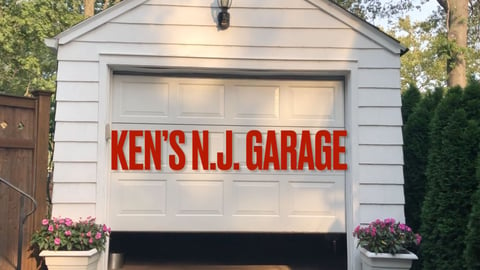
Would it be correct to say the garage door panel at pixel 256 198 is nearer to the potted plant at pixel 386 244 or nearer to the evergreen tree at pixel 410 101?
the potted plant at pixel 386 244

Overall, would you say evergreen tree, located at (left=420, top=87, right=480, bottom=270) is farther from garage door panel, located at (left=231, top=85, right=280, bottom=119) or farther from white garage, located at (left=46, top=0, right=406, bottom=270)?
garage door panel, located at (left=231, top=85, right=280, bottom=119)

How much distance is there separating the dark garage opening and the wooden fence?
3.57ft

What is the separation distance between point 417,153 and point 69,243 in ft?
11.8

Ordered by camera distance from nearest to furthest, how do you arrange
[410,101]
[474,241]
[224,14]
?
1. [474,241]
2. [224,14]
3. [410,101]

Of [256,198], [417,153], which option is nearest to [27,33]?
[256,198]

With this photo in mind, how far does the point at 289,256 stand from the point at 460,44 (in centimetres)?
510

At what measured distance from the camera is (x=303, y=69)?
425cm

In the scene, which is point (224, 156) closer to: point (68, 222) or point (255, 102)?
point (255, 102)

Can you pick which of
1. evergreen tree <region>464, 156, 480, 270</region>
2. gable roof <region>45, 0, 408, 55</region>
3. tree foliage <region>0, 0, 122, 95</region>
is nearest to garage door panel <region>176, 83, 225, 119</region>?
gable roof <region>45, 0, 408, 55</region>

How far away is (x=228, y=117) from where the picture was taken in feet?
14.4

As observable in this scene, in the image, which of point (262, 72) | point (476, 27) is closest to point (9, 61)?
point (262, 72)

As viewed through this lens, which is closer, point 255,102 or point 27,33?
point 255,102

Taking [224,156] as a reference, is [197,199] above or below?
below

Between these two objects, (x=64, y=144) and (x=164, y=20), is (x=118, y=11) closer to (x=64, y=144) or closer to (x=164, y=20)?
(x=164, y=20)
